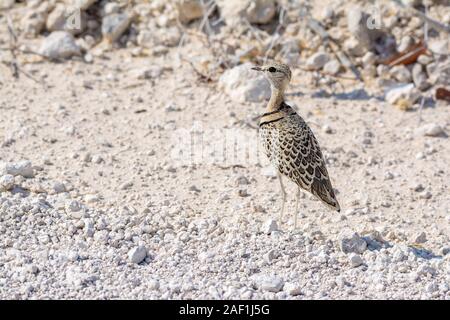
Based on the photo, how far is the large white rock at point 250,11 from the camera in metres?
8.55

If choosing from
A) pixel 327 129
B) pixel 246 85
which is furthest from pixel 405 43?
pixel 246 85

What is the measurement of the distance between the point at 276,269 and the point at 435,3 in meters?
4.12

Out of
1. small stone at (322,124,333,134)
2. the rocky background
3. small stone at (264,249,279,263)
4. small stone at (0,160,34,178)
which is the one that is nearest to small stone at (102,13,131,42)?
the rocky background

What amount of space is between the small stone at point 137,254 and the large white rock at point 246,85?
9.05 ft

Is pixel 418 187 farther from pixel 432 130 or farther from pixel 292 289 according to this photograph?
pixel 292 289

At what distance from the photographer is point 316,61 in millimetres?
8273

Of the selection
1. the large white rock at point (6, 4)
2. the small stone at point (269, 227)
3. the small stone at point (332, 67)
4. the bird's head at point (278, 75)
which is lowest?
the large white rock at point (6, 4)

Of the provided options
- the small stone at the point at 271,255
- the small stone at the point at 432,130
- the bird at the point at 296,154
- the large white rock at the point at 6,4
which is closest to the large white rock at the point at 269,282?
the small stone at the point at 271,255

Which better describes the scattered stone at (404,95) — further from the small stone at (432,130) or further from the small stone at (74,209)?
the small stone at (74,209)

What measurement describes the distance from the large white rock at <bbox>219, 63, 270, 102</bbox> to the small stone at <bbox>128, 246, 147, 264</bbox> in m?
2.76

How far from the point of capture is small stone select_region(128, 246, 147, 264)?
5344 mm

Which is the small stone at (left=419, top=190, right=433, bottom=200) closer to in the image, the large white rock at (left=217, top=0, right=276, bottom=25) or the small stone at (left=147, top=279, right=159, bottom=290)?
the small stone at (left=147, top=279, right=159, bottom=290)

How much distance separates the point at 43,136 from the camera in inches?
284
